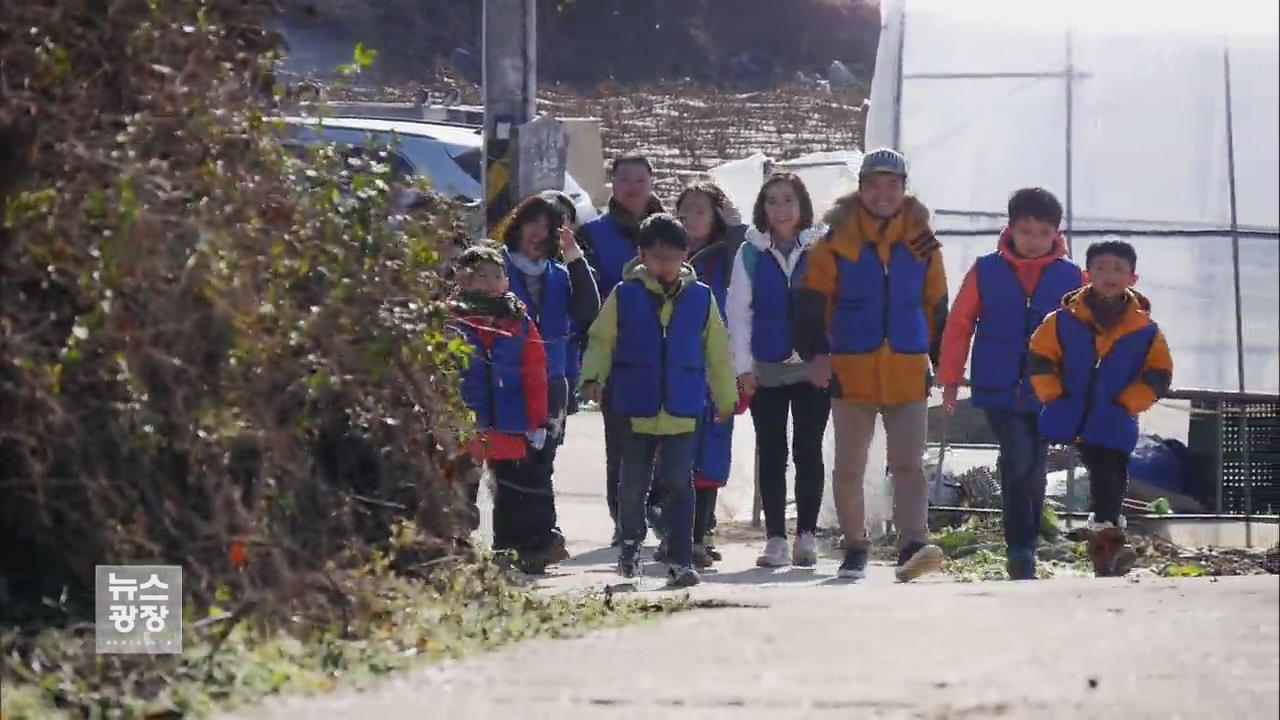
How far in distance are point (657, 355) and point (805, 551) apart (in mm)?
1355

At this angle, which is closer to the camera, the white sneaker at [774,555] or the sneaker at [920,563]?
the sneaker at [920,563]

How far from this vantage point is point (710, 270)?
33.2 feet

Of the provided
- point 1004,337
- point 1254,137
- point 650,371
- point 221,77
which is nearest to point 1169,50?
point 1254,137

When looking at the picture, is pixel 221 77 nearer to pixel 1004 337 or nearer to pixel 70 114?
pixel 70 114

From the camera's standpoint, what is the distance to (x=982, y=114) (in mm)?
12117

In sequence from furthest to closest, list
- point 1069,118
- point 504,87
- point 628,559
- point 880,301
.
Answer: point 1069,118 < point 504,87 < point 880,301 < point 628,559

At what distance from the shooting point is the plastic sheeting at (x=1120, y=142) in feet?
38.3

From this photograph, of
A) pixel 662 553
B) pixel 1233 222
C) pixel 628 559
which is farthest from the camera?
pixel 1233 222

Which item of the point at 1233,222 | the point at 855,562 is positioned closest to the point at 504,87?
the point at 855,562

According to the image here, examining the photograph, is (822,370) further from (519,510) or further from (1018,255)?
(519,510)

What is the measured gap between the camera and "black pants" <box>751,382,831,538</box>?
9.63 meters

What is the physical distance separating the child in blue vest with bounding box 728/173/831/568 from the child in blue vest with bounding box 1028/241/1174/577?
3.49 feet

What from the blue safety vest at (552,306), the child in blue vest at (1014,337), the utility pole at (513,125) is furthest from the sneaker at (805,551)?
the utility pole at (513,125)

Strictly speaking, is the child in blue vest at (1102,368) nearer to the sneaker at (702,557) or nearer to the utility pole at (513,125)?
the sneaker at (702,557)
